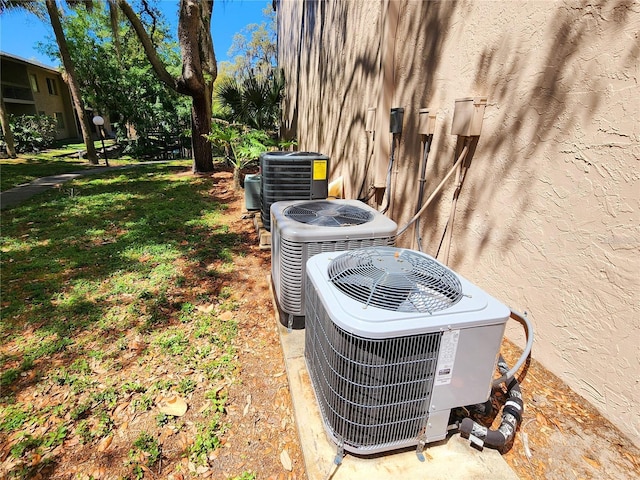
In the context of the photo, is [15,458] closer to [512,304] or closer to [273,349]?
[273,349]

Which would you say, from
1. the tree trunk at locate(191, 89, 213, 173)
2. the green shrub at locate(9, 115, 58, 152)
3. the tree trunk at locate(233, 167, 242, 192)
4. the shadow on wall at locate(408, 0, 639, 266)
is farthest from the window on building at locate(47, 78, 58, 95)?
the shadow on wall at locate(408, 0, 639, 266)

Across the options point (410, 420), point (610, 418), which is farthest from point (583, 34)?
point (410, 420)

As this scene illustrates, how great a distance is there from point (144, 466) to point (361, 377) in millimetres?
1286

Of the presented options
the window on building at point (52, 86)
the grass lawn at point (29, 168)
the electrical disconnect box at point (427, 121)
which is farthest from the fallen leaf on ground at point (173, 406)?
the window on building at point (52, 86)

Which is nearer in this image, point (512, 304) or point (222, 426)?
point (222, 426)

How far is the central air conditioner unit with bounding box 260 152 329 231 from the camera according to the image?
11.4 feet

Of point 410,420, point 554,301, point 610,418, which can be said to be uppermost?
point 554,301

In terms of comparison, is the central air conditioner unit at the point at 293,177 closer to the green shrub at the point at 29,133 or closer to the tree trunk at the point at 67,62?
the tree trunk at the point at 67,62

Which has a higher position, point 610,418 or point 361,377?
point 361,377

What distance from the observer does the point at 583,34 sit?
166 cm

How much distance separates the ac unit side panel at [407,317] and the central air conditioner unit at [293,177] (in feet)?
7.48

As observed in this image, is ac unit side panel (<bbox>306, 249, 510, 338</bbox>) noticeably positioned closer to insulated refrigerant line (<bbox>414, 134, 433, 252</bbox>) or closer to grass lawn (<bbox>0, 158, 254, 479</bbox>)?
grass lawn (<bbox>0, 158, 254, 479</bbox>)

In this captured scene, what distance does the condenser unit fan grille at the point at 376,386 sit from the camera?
1.28 metres

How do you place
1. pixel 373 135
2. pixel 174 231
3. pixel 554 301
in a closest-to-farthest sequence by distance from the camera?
pixel 554 301 < pixel 373 135 < pixel 174 231
